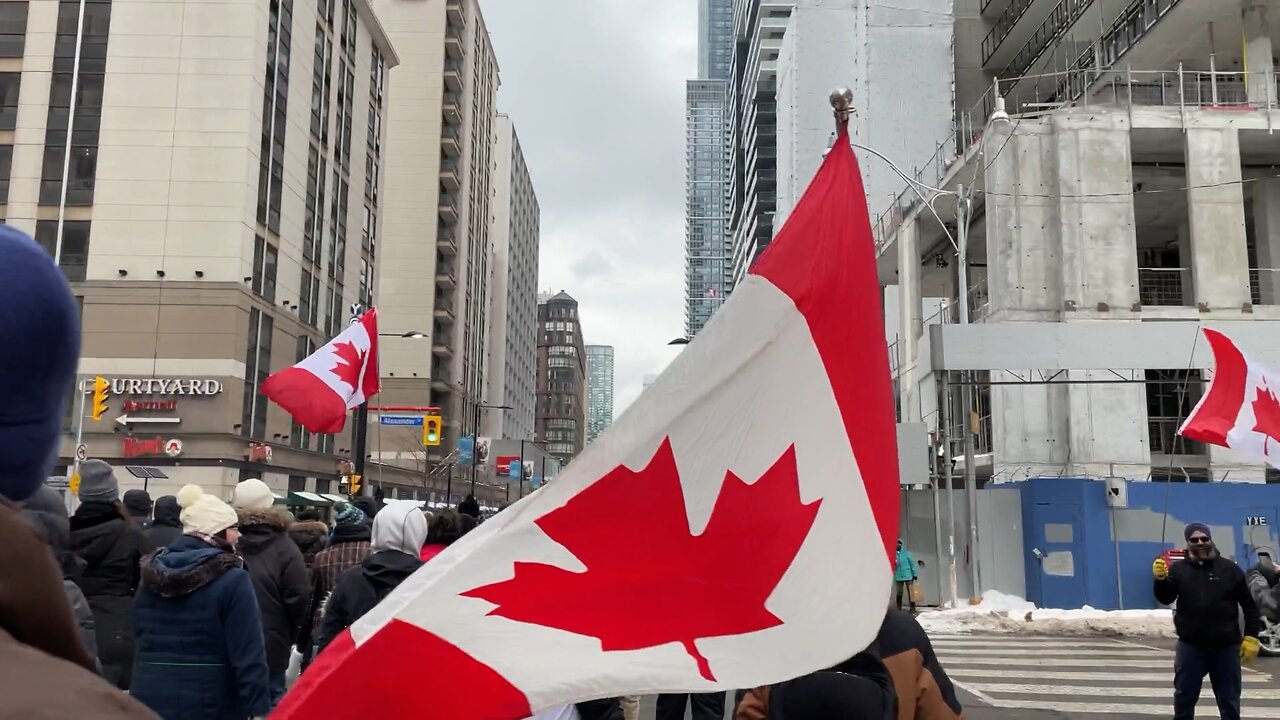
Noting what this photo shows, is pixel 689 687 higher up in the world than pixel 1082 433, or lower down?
lower down

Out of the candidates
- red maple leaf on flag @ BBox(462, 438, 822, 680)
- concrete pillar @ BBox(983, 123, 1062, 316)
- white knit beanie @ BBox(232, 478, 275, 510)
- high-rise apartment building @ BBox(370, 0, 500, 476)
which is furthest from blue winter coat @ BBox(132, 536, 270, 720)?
high-rise apartment building @ BBox(370, 0, 500, 476)

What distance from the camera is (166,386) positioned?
36688mm

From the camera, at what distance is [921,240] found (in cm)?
3731

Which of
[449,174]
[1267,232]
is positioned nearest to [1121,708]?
[1267,232]

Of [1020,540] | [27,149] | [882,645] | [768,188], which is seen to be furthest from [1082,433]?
[768,188]

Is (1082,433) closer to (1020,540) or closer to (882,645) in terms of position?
(1020,540)

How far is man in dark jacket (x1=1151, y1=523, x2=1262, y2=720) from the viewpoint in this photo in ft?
25.4

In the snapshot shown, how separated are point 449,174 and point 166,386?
40984mm

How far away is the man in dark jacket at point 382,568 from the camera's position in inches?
221

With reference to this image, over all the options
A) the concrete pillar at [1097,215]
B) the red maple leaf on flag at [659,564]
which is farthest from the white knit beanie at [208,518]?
the concrete pillar at [1097,215]

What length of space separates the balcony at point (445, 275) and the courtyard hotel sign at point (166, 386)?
36.9 meters

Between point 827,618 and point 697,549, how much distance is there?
487mm

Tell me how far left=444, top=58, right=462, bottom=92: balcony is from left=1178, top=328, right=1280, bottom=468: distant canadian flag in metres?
69.1

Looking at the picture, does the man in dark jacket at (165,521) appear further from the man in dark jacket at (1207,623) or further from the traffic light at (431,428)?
the traffic light at (431,428)
